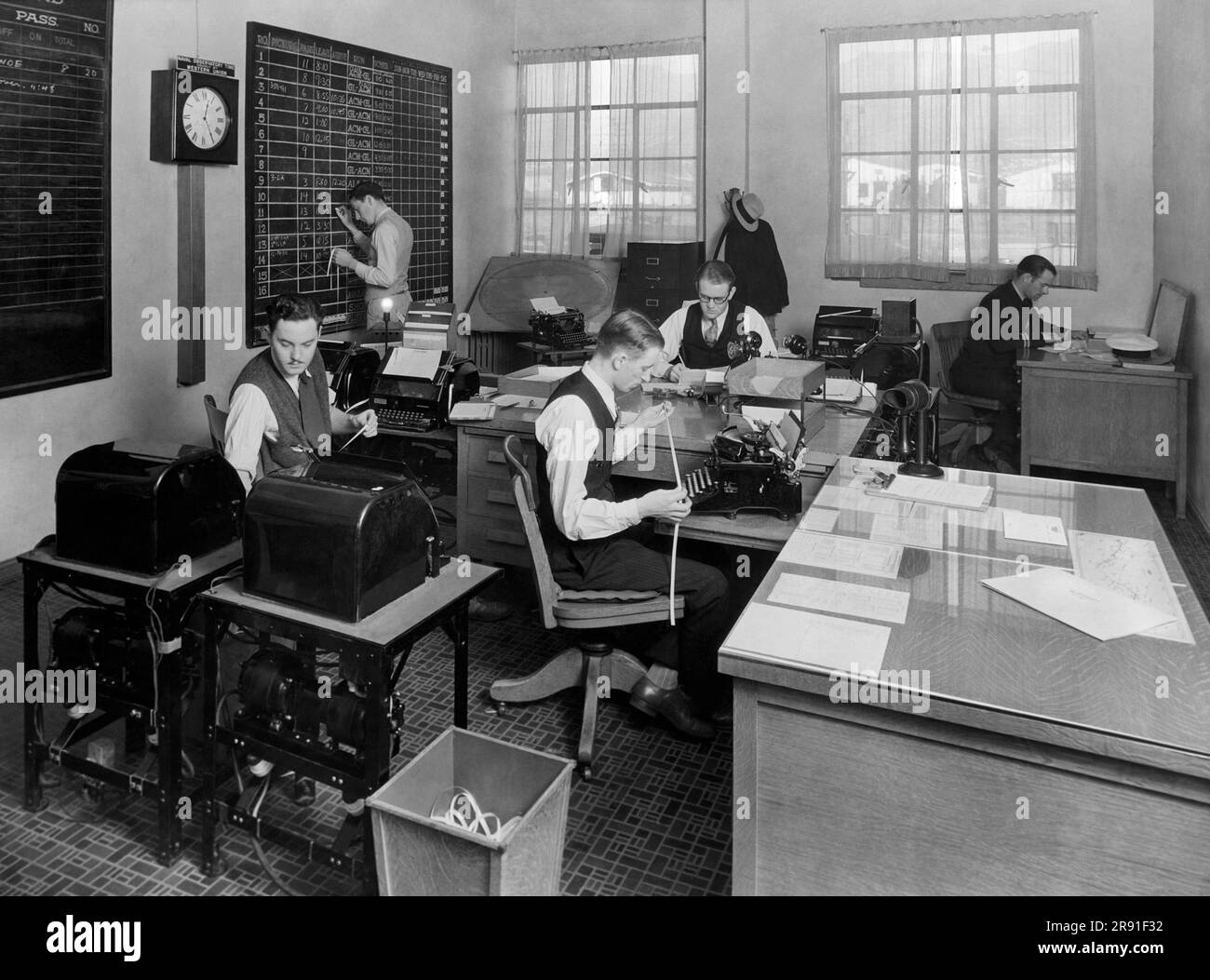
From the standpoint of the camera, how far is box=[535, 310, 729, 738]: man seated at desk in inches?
116

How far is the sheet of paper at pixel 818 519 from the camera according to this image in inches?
106

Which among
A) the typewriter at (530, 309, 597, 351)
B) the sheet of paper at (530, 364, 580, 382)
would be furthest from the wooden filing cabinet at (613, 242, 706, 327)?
the sheet of paper at (530, 364, 580, 382)

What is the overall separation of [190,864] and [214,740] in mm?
347

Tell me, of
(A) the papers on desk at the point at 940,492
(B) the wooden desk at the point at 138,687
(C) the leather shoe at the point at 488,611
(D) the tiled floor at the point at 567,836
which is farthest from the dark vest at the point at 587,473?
(C) the leather shoe at the point at 488,611

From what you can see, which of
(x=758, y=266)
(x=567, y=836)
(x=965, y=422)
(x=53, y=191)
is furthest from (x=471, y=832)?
(x=758, y=266)

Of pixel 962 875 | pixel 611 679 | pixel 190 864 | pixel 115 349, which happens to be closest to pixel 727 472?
pixel 611 679

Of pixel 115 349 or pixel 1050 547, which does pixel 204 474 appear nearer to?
pixel 1050 547

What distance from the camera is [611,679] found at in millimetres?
3217

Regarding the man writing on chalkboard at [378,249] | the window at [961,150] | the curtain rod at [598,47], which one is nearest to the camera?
the man writing on chalkboard at [378,249]

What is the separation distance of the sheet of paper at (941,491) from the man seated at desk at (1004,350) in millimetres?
3339

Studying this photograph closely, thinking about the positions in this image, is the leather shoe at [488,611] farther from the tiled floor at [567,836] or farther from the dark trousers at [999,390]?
the dark trousers at [999,390]

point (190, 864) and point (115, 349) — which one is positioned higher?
point (115, 349)

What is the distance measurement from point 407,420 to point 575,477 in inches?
64.3

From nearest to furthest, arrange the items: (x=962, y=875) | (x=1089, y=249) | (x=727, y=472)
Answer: (x=962, y=875) → (x=727, y=472) → (x=1089, y=249)
